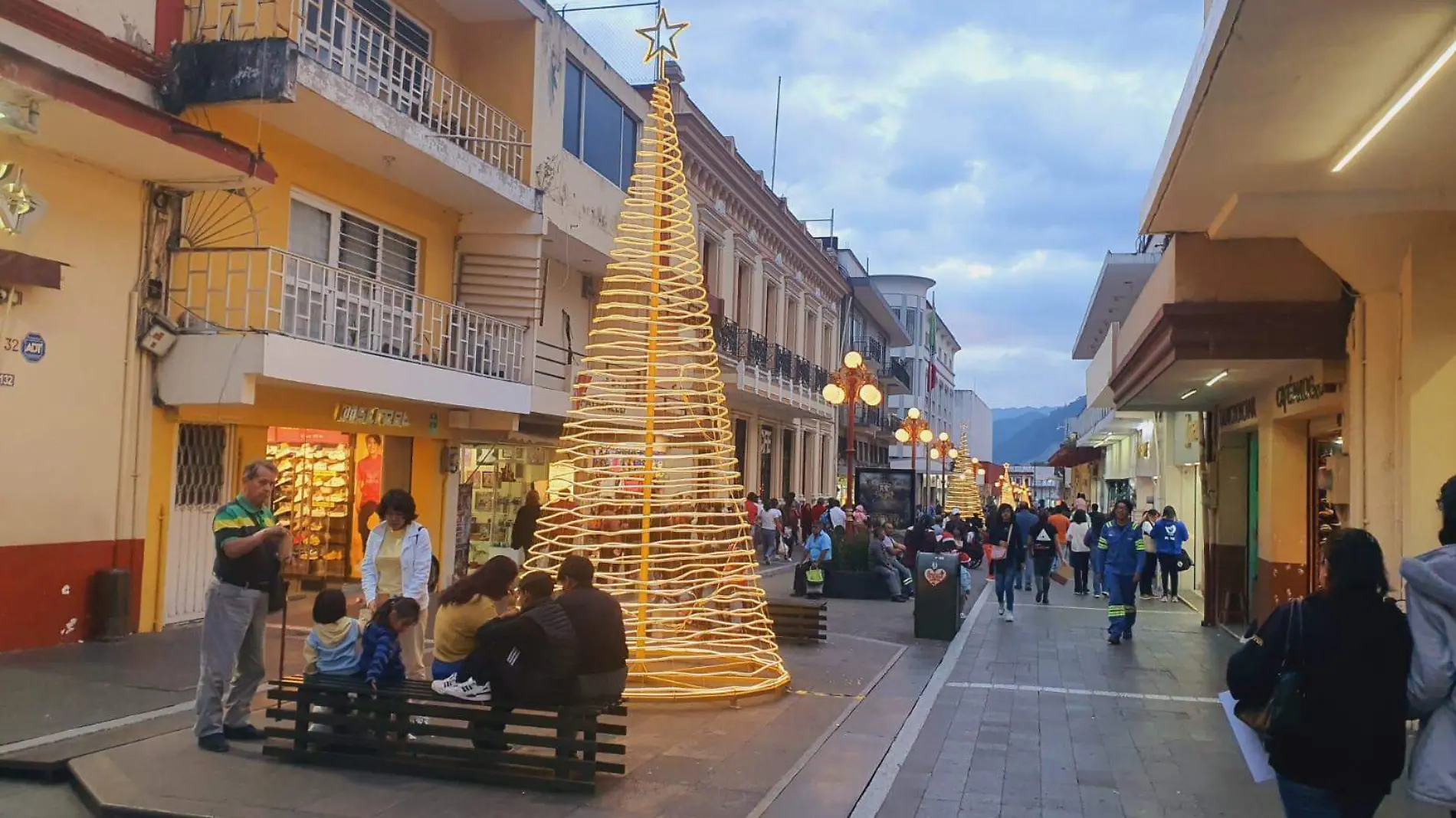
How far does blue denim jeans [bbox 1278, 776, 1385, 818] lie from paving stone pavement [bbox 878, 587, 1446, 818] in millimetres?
2500

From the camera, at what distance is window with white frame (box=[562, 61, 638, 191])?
18.3m

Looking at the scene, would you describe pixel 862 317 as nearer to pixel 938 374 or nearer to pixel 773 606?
pixel 938 374

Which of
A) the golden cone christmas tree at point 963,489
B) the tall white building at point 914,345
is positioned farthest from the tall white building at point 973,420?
the golden cone christmas tree at point 963,489

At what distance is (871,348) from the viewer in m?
47.0

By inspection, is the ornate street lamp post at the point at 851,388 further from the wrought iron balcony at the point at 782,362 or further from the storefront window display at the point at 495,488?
the wrought iron balcony at the point at 782,362

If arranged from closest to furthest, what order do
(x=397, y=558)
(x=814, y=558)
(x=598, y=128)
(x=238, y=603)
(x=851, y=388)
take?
(x=238, y=603) → (x=397, y=558) → (x=851, y=388) → (x=814, y=558) → (x=598, y=128)

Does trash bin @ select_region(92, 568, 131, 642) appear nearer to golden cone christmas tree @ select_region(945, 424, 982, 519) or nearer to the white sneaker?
the white sneaker

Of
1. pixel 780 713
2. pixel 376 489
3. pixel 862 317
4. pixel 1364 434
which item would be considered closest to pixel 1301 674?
pixel 780 713

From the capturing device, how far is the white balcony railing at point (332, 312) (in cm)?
1167

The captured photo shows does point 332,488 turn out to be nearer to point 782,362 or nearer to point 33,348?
point 33,348

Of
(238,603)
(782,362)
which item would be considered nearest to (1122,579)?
(238,603)

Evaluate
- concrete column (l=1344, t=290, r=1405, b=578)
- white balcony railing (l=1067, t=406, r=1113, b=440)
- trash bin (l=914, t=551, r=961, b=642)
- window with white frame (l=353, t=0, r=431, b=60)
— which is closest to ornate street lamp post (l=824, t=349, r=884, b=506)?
trash bin (l=914, t=551, r=961, b=642)

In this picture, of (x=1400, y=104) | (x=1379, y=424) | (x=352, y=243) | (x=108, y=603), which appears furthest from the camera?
(x=352, y=243)

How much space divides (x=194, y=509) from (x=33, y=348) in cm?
283
